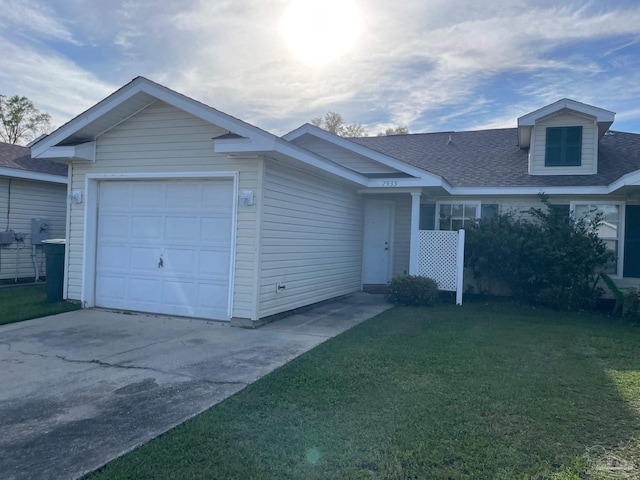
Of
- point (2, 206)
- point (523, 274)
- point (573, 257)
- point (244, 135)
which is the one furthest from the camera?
point (2, 206)

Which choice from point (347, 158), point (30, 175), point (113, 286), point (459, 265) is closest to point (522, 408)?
point (459, 265)

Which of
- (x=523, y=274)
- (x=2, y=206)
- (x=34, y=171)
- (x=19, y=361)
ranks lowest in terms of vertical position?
(x=19, y=361)

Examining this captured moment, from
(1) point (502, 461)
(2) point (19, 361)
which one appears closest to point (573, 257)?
(1) point (502, 461)

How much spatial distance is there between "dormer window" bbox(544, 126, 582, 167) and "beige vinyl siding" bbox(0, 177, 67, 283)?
13409 mm

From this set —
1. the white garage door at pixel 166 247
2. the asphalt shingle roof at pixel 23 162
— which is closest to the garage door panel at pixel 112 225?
the white garage door at pixel 166 247

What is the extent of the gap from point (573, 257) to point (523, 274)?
112cm

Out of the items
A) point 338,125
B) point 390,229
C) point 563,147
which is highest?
point 338,125

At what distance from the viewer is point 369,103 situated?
19.3 metres

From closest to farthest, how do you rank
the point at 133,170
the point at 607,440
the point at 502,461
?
the point at 502,461, the point at 607,440, the point at 133,170

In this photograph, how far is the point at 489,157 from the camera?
13695mm

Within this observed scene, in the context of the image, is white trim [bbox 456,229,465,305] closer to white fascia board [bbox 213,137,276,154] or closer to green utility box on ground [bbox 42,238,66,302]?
white fascia board [bbox 213,137,276,154]

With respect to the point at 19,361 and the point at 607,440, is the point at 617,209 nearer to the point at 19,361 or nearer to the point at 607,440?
the point at 607,440

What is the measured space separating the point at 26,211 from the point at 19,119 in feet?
84.8

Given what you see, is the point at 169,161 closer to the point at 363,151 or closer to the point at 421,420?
the point at 363,151
